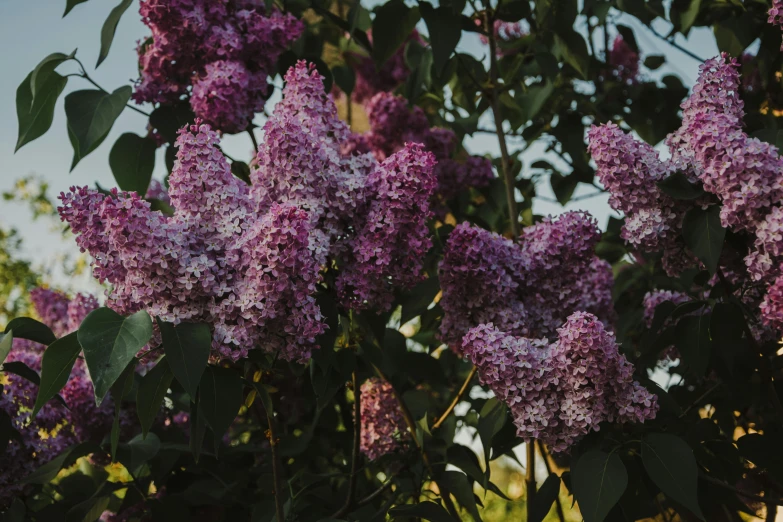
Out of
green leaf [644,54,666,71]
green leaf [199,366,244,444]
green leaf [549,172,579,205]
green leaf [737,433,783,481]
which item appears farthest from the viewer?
green leaf [644,54,666,71]

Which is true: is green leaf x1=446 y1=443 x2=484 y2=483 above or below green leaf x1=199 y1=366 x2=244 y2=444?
above

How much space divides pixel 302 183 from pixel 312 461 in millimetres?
1221

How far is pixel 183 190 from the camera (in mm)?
1297

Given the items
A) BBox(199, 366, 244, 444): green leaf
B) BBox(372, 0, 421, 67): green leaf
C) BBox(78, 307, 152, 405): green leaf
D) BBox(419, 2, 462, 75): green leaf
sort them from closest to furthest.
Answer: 1. BBox(78, 307, 152, 405): green leaf
2. BBox(199, 366, 244, 444): green leaf
3. BBox(419, 2, 462, 75): green leaf
4. BBox(372, 0, 421, 67): green leaf

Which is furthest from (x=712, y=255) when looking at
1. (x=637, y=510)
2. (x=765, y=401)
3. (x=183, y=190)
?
(x=183, y=190)

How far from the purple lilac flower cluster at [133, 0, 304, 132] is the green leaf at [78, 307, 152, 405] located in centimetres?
78

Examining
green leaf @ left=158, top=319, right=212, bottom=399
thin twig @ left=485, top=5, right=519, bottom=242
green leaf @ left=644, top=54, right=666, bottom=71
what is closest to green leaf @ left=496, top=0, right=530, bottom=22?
thin twig @ left=485, top=5, right=519, bottom=242

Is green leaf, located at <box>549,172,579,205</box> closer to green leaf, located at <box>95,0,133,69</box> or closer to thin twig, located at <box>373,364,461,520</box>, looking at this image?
thin twig, located at <box>373,364,461,520</box>

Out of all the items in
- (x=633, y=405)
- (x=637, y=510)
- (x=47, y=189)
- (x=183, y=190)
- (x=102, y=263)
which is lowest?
(x=637, y=510)

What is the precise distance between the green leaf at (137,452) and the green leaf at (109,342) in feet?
2.21

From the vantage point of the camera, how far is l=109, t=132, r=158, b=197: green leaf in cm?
176

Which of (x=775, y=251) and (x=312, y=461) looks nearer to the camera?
(x=775, y=251)

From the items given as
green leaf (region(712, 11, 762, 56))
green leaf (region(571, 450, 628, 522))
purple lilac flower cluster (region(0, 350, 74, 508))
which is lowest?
green leaf (region(571, 450, 628, 522))

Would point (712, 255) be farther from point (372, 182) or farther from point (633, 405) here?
point (372, 182)
